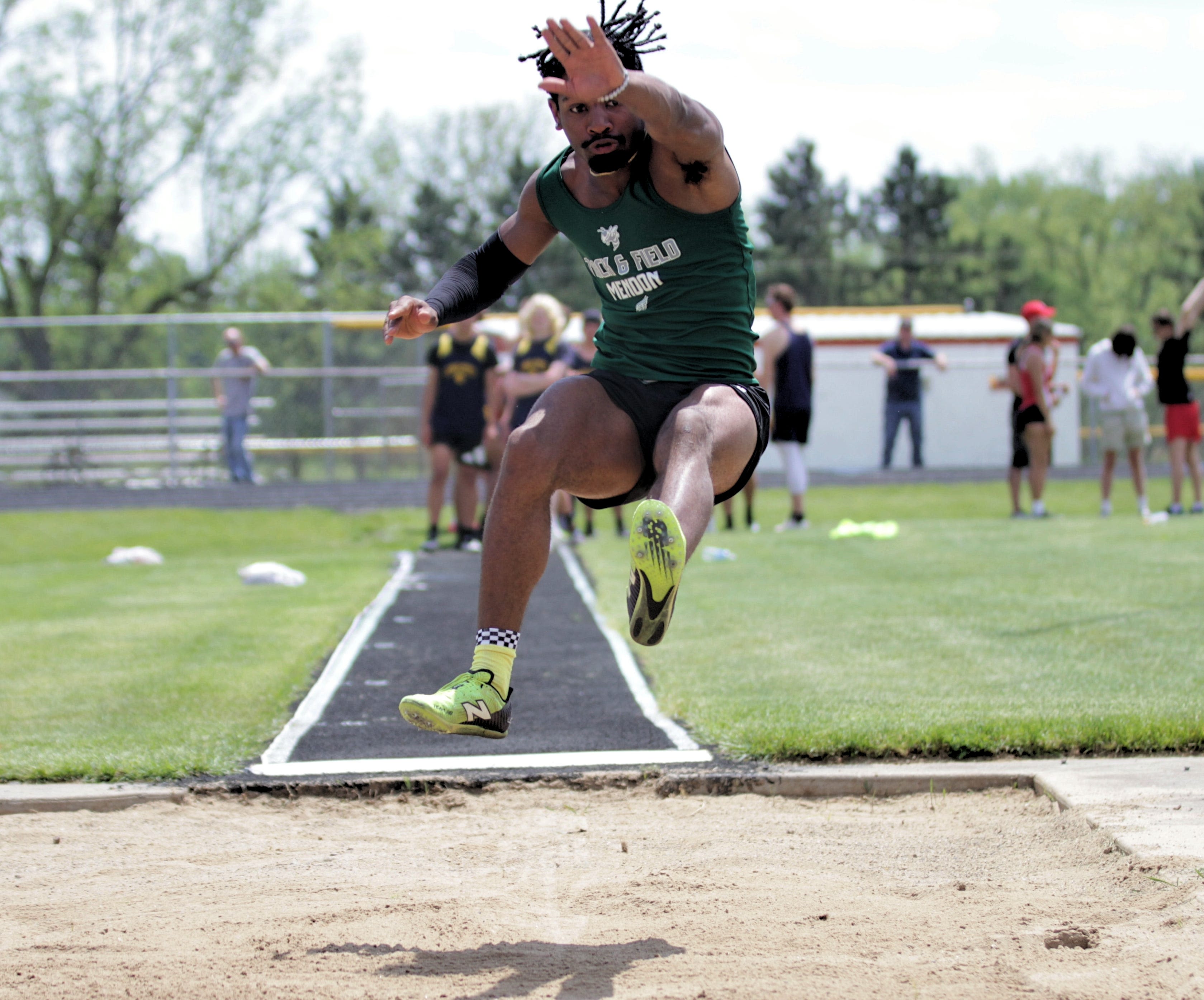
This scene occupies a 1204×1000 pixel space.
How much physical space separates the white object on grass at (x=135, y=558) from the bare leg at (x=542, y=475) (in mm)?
8877

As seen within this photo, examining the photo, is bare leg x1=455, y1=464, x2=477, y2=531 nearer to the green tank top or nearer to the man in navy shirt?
the man in navy shirt

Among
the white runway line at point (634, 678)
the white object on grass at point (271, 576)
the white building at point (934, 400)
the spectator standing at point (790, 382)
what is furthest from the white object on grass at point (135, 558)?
the white building at point (934, 400)

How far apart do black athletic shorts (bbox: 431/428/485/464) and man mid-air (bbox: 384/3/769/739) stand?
7737mm

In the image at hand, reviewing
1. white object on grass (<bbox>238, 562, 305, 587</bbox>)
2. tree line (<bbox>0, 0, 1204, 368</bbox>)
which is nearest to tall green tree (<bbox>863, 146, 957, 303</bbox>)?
tree line (<bbox>0, 0, 1204, 368</bbox>)

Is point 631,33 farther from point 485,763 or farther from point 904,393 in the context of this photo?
point 904,393

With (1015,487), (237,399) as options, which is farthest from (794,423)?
(237,399)

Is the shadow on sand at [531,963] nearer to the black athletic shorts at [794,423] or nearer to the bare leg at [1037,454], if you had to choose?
the black athletic shorts at [794,423]

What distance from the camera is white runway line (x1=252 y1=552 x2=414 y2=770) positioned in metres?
4.98

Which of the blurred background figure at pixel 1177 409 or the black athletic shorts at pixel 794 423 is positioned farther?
the blurred background figure at pixel 1177 409

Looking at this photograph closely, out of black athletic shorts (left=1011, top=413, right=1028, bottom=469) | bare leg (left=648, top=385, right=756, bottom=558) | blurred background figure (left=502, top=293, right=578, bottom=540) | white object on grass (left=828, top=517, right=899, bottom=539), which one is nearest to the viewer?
bare leg (left=648, top=385, right=756, bottom=558)

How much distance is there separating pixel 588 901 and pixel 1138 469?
1181cm

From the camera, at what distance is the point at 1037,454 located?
13508 millimetres

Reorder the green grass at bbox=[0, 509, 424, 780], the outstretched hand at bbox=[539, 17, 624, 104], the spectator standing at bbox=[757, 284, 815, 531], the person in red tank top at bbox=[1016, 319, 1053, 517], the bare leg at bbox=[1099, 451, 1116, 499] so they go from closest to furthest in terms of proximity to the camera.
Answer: the outstretched hand at bbox=[539, 17, 624, 104]
the green grass at bbox=[0, 509, 424, 780]
the spectator standing at bbox=[757, 284, 815, 531]
the person in red tank top at bbox=[1016, 319, 1053, 517]
the bare leg at bbox=[1099, 451, 1116, 499]

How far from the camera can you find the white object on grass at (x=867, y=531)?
480 inches
